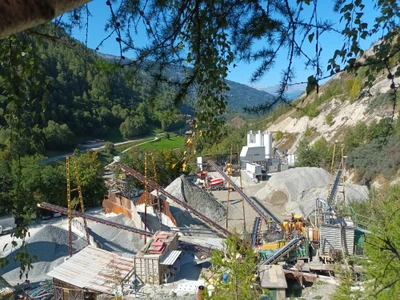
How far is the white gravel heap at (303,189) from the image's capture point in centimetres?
1855

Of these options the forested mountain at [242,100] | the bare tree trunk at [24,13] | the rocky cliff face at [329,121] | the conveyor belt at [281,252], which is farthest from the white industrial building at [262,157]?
the bare tree trunk at [24,13]

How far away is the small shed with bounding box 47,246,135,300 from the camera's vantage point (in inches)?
418

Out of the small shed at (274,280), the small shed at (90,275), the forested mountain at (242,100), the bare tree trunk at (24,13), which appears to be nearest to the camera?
the bare tree trunk at (24,13)

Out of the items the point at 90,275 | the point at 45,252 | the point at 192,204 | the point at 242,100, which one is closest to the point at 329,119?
the point at 192,204

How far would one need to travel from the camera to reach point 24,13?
889 millimetres

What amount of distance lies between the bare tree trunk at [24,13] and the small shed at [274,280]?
10.0 meters

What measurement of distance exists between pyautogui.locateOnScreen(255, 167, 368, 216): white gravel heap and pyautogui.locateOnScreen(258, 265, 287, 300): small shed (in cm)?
691

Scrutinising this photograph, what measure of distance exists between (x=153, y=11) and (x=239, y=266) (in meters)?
4.83

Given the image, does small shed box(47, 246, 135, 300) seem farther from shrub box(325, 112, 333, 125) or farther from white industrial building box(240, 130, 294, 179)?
shrub box(325, 112, 333, 125)

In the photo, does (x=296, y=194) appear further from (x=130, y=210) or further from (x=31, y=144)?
(x=31, y=144)

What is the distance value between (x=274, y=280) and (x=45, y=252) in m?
8.55

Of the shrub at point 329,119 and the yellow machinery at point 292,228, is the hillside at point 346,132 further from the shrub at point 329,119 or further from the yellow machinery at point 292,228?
the yellow machinery at point 292,228

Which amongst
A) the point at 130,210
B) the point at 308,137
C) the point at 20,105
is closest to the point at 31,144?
the point at 20,105

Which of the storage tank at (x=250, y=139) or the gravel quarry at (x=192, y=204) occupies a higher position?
the storage tank at (x=250, y=139)
